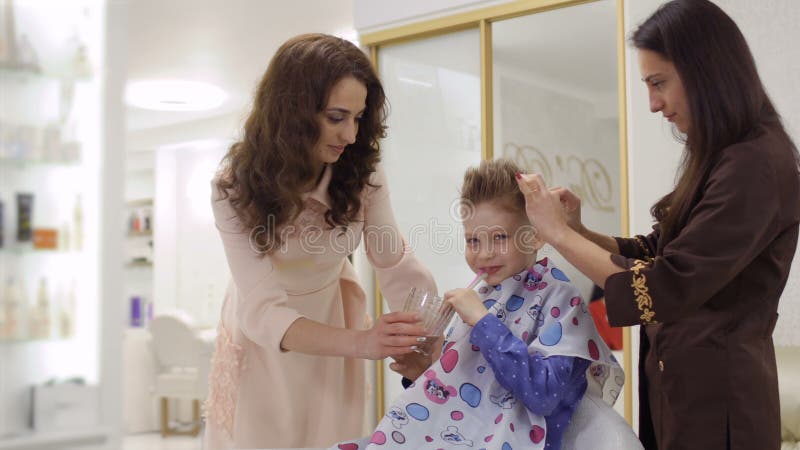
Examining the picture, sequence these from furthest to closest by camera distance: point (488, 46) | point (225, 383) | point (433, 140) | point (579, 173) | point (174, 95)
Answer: point (174, 95)
point (579, 173)
point (433, 140)
point (488, 46)
point (225, 383)

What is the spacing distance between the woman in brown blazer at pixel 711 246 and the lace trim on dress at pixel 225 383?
838mm

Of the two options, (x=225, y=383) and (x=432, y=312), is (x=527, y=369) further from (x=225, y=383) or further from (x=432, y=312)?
(x=225, y=383)

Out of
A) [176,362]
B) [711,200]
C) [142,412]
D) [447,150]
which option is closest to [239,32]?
[447,150]

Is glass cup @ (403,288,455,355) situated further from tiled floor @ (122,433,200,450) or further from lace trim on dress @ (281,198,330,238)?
tiled floor @ (122,433,200,450)

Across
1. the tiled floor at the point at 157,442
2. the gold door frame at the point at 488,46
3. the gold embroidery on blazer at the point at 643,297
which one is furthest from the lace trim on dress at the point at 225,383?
the tiled floor at the point at 157,442

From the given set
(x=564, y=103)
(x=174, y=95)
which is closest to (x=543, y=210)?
(x=564, y=103)

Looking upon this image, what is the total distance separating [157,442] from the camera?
6.53m

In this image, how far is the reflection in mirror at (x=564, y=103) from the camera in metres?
3.41

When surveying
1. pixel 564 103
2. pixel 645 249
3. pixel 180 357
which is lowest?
pixel 180 357

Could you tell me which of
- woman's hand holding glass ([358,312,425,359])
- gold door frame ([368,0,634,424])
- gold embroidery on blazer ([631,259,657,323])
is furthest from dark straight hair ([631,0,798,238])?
gold door frame ([368,0,634,424])

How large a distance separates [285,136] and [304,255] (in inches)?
11.6

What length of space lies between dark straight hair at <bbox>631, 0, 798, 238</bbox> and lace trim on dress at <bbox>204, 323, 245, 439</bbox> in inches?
42.3

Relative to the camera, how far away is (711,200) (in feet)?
4.33

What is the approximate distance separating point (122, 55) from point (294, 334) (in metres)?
0.88
